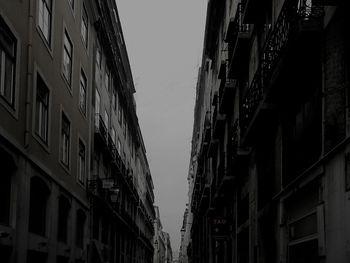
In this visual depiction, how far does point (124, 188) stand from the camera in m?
54.3

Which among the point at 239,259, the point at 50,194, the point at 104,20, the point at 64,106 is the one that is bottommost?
the point at 239,259

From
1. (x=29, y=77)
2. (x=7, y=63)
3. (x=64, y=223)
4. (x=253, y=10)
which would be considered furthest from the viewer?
(x=64, y=223)

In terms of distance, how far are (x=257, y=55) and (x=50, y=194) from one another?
8.29m

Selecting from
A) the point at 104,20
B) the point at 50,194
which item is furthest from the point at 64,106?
the point at 104,20

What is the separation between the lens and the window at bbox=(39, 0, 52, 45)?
2270 cm

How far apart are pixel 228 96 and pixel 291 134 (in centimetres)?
1273

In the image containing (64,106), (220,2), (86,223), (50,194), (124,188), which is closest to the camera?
(50,194)

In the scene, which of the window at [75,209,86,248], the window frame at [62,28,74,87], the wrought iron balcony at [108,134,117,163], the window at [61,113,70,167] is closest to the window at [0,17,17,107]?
the window frame at [62,28,74,87]

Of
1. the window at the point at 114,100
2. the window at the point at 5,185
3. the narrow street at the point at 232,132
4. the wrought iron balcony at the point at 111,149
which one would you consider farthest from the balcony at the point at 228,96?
the window at the point at 114,100

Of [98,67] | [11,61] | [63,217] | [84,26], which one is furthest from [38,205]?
[98,67]

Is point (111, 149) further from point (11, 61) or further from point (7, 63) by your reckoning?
point (7, 63)

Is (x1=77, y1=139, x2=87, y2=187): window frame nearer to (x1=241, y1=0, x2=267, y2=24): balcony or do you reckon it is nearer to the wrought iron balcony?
the wrought iron balcony

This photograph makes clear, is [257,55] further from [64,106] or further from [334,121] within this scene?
[334,121]

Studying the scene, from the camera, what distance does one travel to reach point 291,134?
677 inches
